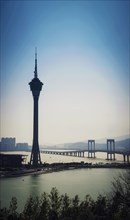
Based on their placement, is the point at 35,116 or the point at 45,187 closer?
the point at 45,187

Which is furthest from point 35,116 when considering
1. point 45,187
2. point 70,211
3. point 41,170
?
point 70,211

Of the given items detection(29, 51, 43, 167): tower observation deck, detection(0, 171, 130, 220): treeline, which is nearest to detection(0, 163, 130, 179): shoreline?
detection(29, 51, 43, 167): tower observation deck

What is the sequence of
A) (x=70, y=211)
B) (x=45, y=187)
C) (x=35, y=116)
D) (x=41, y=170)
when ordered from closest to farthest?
(x=70, y=211), (x=45, y=187), (x=41, y=170), (x=35, y=116)

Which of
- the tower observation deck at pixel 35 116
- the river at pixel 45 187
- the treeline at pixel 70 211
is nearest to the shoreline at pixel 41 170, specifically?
the river at pixel 45 187

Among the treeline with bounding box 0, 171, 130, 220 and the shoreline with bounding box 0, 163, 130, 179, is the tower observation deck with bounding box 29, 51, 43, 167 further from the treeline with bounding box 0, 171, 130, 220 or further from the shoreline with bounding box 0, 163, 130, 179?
the treeline with bounding box 0, 171, 130, 220

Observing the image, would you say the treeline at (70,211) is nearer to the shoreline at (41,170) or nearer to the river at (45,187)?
the river at (45,187)

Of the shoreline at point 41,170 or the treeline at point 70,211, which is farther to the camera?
the shoreline at point 41,170

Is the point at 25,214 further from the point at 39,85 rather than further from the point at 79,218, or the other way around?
the point at 39,85

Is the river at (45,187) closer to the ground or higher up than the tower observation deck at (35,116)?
closer to the ground

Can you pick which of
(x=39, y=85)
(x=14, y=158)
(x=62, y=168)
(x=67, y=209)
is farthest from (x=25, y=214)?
(x=39, y=85)

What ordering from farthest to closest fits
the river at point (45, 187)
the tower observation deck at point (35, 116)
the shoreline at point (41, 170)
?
the tower observation deck at point (35, 116) < the shoreline at point (41, 170) < the river at point (45, 187)

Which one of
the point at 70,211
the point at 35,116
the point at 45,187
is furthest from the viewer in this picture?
the point at 35,116

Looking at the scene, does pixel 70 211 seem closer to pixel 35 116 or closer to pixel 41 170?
pixel 41 170

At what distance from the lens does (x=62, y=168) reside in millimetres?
108938
